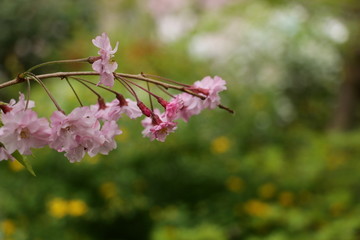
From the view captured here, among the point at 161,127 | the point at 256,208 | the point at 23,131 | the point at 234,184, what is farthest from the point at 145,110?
the point at 234,184

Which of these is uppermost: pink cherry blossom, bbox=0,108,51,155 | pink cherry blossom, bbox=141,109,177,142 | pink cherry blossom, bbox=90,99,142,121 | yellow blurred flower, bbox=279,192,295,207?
yellow blurred flower, bbox=279,192,295,207

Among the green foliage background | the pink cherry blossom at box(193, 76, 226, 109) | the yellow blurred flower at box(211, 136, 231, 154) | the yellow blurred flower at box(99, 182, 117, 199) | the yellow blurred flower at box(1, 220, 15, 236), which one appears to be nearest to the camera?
the pink cherry blossom at box(193, 76, 226, 109)

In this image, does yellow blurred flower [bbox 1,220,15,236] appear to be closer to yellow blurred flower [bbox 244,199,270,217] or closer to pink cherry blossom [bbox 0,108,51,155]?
yellow blurred flower [bbox 244,199,270,217]

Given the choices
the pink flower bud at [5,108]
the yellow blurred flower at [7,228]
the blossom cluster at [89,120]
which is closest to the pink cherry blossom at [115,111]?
the blossom cluster at [89,120]

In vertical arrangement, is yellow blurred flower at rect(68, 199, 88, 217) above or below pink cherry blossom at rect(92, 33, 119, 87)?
above

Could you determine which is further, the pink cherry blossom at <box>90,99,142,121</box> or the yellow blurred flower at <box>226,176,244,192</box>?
the yellow blurred flower at <box>226,176,244,192</box>

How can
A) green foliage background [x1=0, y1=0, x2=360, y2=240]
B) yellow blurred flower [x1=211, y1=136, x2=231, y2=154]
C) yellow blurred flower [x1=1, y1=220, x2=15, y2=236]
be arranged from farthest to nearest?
yellow blurred flower [x1=211, y1=136, x2=231, y2=154] < green foliage background [x1=0, y1=0, x2=360, y2=240] < yellow blurred flower [x1=1, y1=220, x2=15, y2=236]

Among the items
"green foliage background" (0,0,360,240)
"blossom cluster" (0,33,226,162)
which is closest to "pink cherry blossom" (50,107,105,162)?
"blossom cluster" (0,33,226,162)
